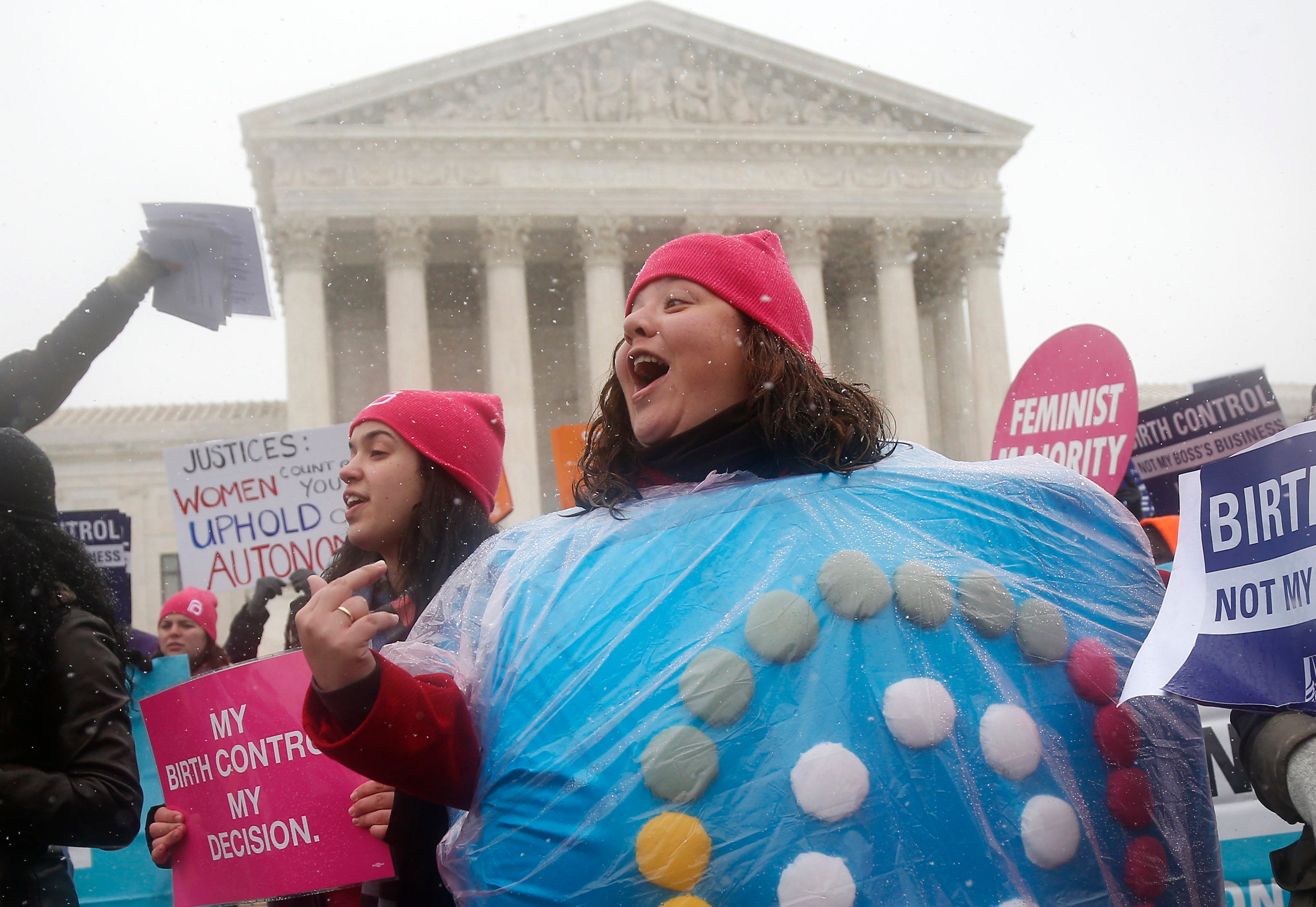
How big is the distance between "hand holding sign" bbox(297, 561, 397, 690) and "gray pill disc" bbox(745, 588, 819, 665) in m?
0.43

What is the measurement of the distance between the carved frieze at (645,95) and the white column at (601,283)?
8.56ft

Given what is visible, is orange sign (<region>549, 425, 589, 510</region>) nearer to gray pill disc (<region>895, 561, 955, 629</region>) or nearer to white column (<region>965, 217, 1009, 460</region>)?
gray pill disc (<region>895, 561, 955, 629</region>)

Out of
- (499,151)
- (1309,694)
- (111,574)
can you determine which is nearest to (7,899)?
(1309,694)

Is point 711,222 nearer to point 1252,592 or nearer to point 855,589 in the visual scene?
point 1252,592

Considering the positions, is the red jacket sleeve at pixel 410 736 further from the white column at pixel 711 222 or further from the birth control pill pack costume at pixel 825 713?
the white column at pixel 711 222

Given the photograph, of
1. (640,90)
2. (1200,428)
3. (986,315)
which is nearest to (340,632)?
(1200,428)

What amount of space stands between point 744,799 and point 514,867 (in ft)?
0.99

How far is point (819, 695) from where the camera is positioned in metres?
1.28

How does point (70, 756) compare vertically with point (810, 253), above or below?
below

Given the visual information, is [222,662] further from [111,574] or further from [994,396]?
[994,396]

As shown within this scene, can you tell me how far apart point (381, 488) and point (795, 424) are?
1.10 meters

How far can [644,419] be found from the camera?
1715mm

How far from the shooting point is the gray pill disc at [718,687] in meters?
1.27

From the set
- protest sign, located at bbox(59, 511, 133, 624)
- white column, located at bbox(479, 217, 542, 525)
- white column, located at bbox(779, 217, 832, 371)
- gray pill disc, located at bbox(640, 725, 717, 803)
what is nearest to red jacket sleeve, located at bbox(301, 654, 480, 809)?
gray pill disc, located at bbox(640, 725, 717, 803)
